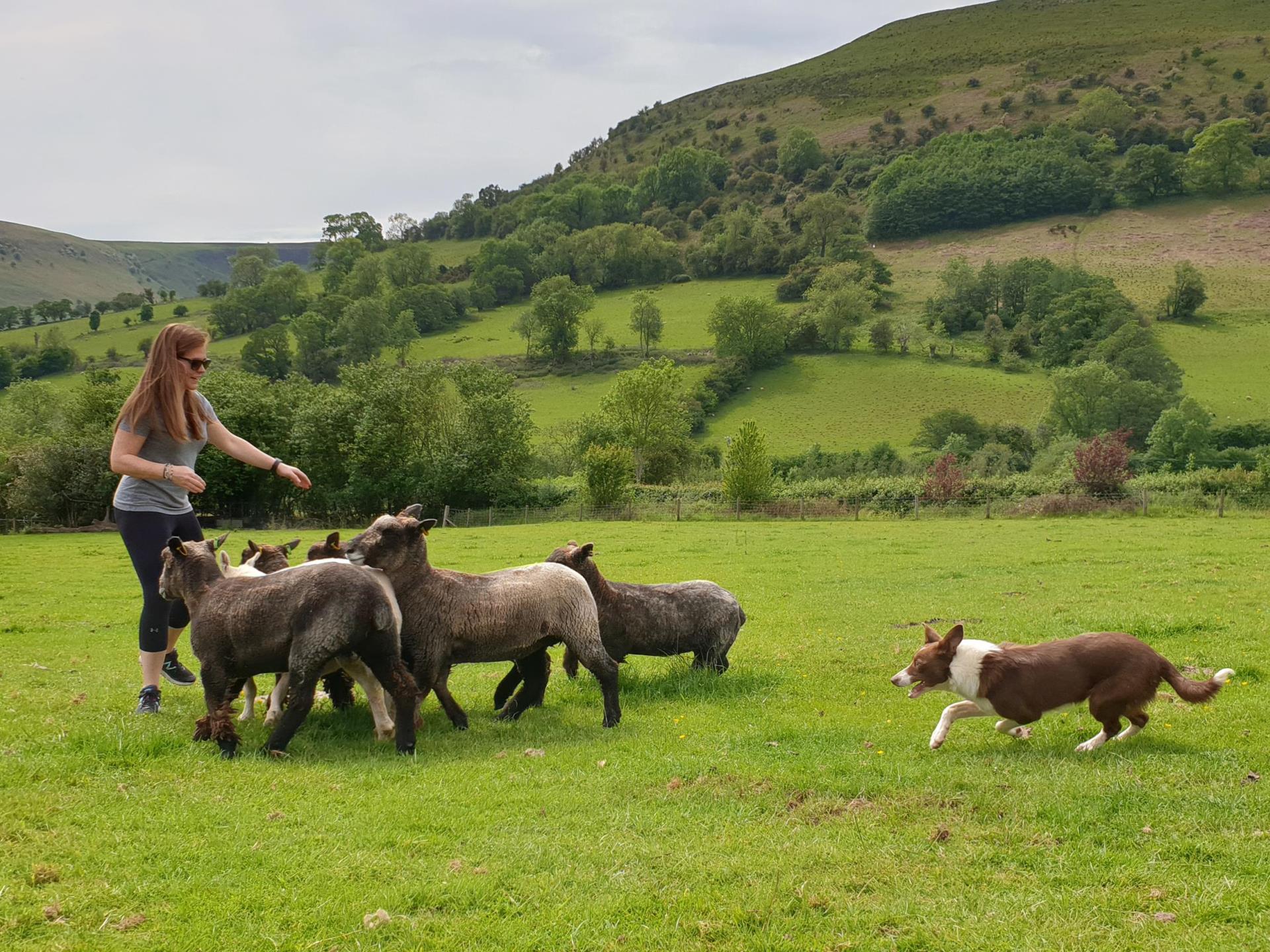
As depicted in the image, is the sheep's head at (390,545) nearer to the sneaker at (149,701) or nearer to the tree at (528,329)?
the sneaker at (149,701)

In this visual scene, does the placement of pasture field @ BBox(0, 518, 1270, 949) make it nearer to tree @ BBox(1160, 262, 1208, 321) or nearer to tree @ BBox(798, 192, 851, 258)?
tree @ BBox(1160, 262, 1208, 321)

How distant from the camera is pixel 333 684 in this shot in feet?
33.7

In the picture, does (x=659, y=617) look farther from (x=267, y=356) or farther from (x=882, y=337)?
(x=267, y=356)

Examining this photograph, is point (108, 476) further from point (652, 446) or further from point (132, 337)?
point (132, 337)

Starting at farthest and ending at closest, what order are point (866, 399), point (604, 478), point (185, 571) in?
point (866, 399), point (604, 478), point (185, 571)

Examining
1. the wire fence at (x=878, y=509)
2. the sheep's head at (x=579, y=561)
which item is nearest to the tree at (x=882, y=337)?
the wire fence at (x=878, y=509)

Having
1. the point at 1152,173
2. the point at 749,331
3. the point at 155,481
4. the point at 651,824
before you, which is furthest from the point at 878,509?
the point at 1152,173

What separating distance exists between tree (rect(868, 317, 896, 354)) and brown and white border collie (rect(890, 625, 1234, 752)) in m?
115

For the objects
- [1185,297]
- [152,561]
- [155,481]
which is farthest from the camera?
[1185,297]

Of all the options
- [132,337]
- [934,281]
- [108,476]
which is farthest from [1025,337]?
[132,337]

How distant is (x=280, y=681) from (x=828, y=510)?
45480 mm

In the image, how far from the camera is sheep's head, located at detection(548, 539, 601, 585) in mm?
11398

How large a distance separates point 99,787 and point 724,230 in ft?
611

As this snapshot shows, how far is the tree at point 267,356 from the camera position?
427 feet
